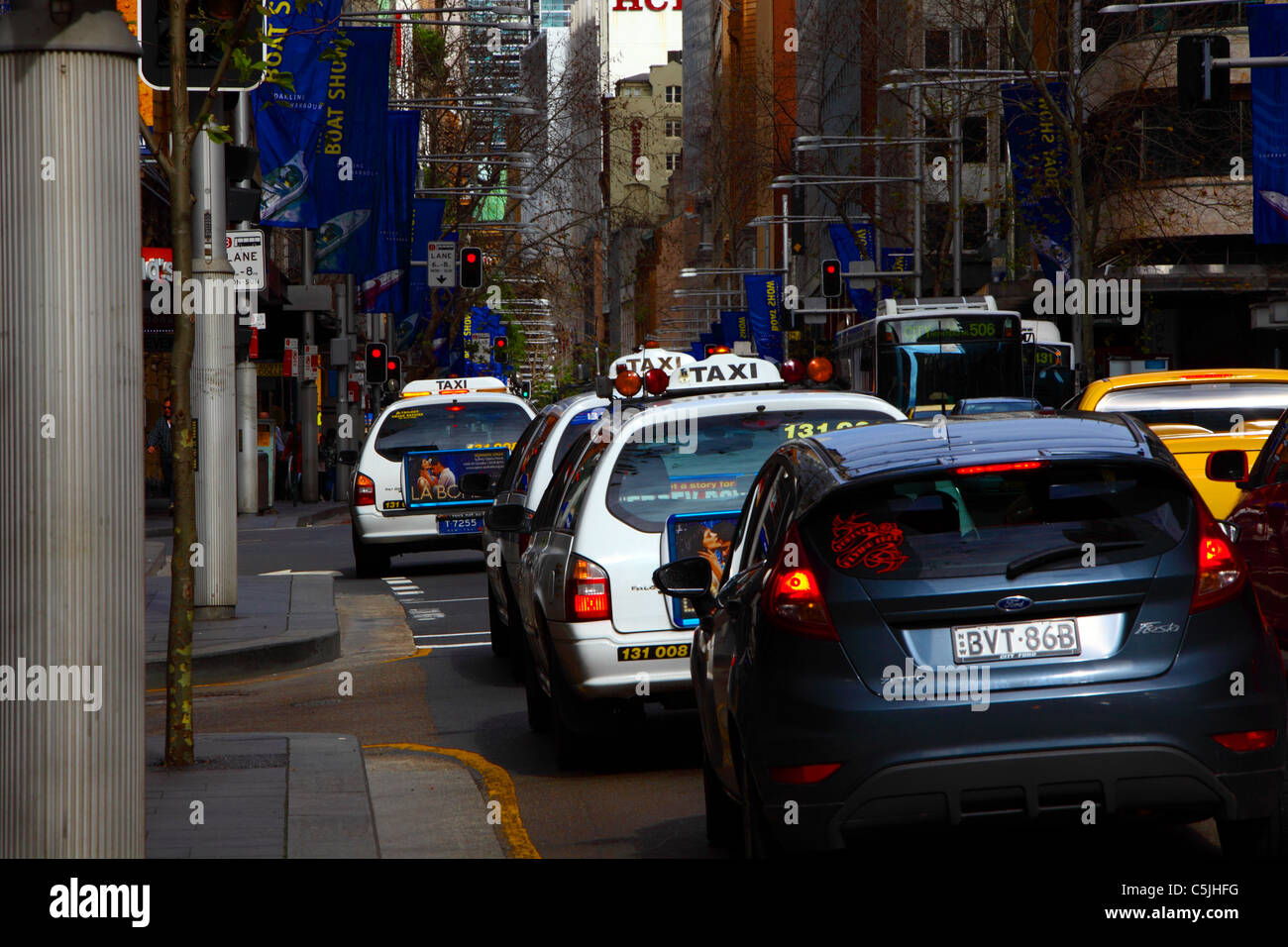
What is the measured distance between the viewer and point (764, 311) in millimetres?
78562

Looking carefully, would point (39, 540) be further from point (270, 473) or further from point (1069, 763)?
point (270, 473)

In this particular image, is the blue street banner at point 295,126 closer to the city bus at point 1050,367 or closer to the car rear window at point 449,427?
the car rear window at point 449,427

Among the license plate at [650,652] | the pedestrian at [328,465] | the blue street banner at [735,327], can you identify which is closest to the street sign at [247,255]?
the license plate at [650,652]

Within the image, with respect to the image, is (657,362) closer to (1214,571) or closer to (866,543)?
(866,543)

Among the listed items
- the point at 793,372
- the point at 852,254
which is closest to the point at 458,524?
the point at 793,372

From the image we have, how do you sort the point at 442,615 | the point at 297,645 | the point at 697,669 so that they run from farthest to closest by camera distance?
the point at 442,615, the point at 297,645, the point at 697,669

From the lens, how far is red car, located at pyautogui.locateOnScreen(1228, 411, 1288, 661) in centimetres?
1007

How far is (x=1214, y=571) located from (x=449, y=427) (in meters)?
17.5

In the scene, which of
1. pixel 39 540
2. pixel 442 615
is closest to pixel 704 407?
pixel 39 540

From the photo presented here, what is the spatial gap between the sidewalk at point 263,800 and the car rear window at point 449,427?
490 inches

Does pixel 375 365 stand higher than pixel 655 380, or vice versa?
pixel 655 380

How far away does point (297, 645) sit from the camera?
1467 centimetres

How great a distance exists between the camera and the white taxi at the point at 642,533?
9156mm

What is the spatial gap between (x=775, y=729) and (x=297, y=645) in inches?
370
